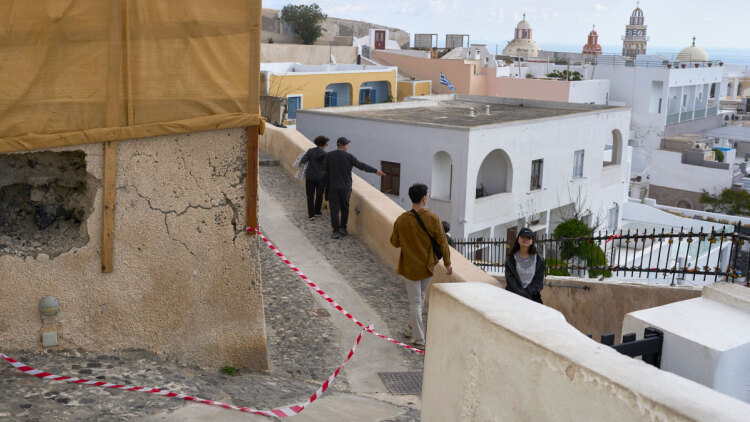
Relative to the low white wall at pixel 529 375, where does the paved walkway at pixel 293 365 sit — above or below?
below

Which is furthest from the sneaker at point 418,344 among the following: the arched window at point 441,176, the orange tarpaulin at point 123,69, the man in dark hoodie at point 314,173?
the arched window at point 441,176

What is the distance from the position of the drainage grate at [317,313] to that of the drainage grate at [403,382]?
1393mm

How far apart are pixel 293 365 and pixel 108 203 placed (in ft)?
7.93

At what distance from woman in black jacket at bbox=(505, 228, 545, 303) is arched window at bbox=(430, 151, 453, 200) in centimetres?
2066

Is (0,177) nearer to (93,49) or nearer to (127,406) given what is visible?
(93,49)

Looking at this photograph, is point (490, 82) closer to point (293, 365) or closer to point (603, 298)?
point (603, 298)

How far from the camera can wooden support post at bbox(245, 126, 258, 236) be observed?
6645 millimetres

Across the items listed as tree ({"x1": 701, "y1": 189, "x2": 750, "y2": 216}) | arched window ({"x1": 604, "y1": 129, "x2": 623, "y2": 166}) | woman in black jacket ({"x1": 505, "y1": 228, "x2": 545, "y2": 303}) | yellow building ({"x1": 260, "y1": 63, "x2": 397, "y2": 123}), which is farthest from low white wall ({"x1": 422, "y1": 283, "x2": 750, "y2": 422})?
tree ({"x1": 701, "y1": 189, "x2": 750, "y2": 216})

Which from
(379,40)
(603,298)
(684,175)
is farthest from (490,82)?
(603,298)

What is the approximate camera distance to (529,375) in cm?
382

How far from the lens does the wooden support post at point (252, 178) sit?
6.65m

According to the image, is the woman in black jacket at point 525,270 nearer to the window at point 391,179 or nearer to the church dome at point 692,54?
the window at point 391,179

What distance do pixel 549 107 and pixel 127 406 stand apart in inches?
1288

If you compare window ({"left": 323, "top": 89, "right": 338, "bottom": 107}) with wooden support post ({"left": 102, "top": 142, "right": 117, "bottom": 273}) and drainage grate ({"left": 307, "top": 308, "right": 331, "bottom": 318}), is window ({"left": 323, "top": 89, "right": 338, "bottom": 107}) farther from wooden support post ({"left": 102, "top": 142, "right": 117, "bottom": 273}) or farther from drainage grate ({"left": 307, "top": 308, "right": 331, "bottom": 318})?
wooden support post ({"left": 102, "top": 142, "right": 117, "bottom": 273})
